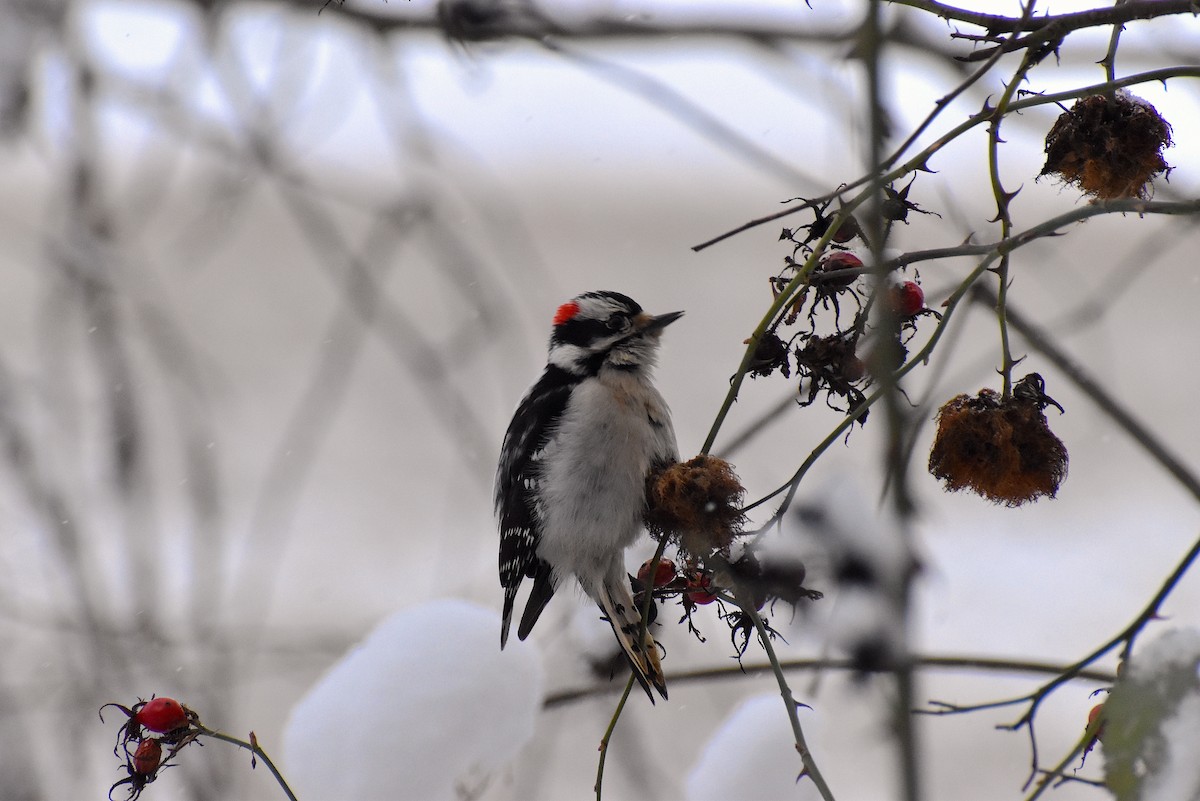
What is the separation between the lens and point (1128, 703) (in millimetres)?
881

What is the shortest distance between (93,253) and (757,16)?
1.71 m

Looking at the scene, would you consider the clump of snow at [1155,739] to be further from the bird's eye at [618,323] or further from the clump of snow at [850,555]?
the bird's eye at [618,323]

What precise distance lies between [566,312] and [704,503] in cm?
125

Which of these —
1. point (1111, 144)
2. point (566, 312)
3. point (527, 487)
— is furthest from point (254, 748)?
point (566, 312)

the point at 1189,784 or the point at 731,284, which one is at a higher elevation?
the point at 731,284

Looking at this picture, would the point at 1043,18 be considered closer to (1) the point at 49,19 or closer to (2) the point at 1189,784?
(2) the point at 1189,784

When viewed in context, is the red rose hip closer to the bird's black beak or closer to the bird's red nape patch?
the bird's black beak

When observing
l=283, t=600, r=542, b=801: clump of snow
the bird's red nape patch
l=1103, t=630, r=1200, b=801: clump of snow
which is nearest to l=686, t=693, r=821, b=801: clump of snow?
l=283, t=600, r=542, b=801: clump of snow

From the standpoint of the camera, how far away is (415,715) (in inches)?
66.2

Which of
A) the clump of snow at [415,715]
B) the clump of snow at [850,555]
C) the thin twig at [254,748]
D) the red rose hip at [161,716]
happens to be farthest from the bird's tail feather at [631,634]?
the red rose hip at [161,716]

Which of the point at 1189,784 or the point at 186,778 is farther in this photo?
the point at 186,778

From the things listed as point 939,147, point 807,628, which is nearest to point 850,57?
point 939,147

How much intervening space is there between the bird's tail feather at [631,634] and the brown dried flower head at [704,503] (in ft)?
0.69

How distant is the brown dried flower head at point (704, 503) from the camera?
1.45m
